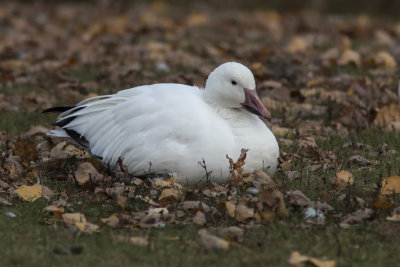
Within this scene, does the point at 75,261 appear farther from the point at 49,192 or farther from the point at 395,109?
the point at 395,109

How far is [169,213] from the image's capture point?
433cm

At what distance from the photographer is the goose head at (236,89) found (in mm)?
4926

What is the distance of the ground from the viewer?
12.6 ft

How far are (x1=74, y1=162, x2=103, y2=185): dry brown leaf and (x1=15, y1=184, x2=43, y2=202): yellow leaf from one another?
0.27 metres

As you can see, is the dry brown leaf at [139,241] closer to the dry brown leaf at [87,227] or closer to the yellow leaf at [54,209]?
the dry brown leaf at [87,227]

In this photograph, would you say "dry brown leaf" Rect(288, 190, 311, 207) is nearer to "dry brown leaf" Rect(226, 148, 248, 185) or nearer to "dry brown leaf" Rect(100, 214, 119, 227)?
"dry brown leaf" Rect(226, 148, 248, 185)

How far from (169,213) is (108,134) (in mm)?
1070

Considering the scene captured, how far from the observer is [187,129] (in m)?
4.70

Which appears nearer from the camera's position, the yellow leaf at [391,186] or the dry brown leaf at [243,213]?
the dry brown leaf at [243,213]

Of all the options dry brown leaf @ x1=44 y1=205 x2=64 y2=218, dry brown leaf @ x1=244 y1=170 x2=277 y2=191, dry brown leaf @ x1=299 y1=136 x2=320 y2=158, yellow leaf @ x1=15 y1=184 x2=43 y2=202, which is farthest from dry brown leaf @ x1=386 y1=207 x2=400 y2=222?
yellow leaf @ x1=15 y1=184 x2=43 y2=202

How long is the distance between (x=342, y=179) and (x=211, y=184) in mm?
839

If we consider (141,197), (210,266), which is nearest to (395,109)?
(141,197)

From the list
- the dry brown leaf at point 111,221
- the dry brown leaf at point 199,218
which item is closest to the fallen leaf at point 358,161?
the dry brown leaf at point 199,218

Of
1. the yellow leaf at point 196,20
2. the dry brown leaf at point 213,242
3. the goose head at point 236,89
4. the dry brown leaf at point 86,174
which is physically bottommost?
the dry brown leaf at point 86,174
